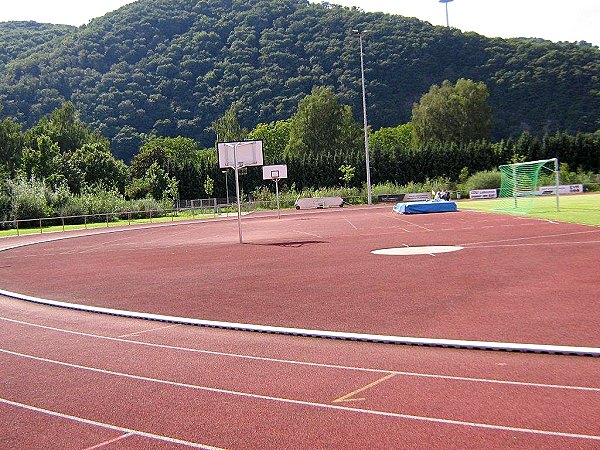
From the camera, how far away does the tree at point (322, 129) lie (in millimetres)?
117625

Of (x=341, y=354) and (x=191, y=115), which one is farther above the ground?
(x=191, y=115)

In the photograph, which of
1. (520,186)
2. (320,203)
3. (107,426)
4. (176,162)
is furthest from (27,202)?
(107,426)

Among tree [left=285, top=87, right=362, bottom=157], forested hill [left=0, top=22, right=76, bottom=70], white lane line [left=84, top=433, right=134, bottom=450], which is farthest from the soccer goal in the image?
forested hill [left=0, top=22, right=76, bottom=70]

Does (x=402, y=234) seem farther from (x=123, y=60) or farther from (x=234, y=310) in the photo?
(x=123, y=60)

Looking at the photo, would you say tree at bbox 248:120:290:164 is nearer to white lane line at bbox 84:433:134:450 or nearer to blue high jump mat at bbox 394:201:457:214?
blue high jump mat at bbox 394:201:457:214

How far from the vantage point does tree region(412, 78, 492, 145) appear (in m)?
113

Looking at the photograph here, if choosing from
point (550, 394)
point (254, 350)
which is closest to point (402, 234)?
point (254, 350)

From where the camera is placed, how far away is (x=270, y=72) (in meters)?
146

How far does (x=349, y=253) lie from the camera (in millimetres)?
21375

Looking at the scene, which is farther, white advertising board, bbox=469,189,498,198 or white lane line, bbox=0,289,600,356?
white advertising board, bbox=469,189,498,198

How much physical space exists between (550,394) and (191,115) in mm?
141396

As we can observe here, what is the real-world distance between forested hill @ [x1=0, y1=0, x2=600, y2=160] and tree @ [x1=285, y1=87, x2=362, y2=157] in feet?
50.3

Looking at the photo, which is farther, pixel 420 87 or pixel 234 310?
pixel 420 87

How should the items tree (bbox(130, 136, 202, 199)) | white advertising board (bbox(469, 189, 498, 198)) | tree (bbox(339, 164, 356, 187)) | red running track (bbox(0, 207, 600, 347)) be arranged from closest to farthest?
red running track (bbox(0, 207, 600, 347)), white advertising board (bbox(469, 189, 498, 198)), tree (bbox(339, 164, 356, 187)), tree (bbox(130, 136, 202, 199))
